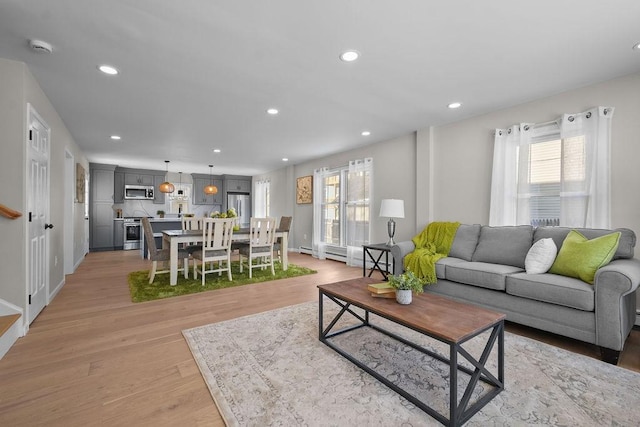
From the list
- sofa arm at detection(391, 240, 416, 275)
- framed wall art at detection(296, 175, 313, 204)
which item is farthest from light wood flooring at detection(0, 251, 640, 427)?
framed wall art at detection(296, 175, 313, 204)

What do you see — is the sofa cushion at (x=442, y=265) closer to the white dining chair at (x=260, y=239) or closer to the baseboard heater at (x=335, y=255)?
the white dining chair at (x=260, y=239)

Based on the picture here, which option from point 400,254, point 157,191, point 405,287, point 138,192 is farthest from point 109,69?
point 157,191

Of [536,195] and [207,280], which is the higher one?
[536,195]

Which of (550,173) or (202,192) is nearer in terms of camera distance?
(550,173)

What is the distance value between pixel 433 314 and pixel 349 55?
2109 mm

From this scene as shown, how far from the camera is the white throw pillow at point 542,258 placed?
2.73m

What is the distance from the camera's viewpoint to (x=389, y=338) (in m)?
2.48

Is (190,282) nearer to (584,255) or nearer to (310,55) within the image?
(310,55)

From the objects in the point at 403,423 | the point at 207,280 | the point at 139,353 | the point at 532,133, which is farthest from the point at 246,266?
the point at 532,133

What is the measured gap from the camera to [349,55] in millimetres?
2408

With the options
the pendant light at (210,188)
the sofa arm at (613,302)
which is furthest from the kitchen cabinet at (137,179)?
the sofa arm at (613,302)

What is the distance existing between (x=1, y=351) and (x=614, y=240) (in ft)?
16.3

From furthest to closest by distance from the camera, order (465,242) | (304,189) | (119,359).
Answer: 1. (304,189)
2. (465,242)
3. (119,359)

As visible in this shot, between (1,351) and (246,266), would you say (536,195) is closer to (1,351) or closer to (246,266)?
(246,266)
